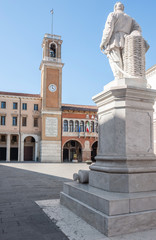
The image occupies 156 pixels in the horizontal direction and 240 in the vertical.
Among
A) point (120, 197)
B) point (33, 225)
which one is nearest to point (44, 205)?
point (33, 225)

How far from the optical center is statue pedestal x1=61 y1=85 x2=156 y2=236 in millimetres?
3032

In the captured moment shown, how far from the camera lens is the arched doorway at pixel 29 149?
35.0 meters

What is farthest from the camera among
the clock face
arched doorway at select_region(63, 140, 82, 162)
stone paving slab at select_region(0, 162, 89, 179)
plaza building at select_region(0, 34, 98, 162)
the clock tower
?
arched doorway at select_region(63, 140, 82, 162)

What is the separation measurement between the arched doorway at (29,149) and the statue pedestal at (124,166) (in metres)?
31.9

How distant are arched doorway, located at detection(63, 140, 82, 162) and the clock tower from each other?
3.92 m

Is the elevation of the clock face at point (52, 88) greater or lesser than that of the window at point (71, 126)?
greater

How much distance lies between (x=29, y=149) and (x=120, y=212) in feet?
110

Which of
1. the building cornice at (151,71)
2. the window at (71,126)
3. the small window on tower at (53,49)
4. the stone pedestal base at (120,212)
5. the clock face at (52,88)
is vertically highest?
the small window on tower at (53,49)

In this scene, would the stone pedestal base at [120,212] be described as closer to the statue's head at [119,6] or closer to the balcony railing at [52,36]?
the statue's head at [119,6]

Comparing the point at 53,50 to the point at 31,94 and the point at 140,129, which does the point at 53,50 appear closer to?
the point at 31,94

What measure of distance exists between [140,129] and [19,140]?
102 feet

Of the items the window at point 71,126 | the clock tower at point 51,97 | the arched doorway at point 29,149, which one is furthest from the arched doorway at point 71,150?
the arched doorway at point 29,149

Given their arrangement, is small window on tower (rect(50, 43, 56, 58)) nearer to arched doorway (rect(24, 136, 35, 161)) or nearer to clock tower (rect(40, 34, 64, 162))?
clock tower (rect(40, 34, 64, 162))

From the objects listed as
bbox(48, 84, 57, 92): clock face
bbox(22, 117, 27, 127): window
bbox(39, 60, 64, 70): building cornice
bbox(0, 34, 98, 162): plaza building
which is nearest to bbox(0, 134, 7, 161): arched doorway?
bbox(0, 34, 98, 162): plaza building
